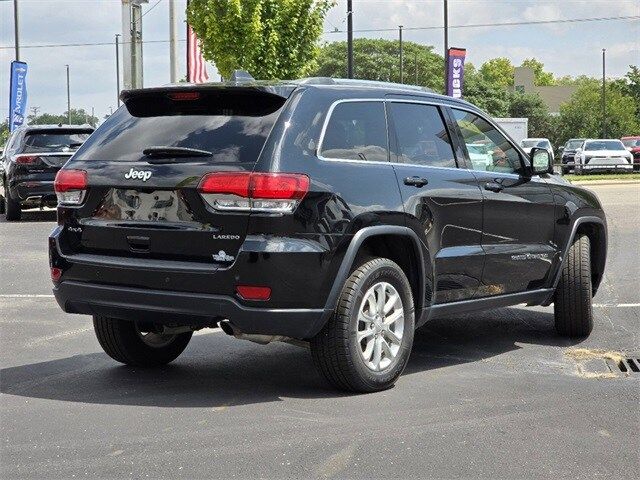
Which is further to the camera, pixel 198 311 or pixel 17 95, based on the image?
pixel 17 95

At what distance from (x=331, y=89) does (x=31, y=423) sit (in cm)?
251

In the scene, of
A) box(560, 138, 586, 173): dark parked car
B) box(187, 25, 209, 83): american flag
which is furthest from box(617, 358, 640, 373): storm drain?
box(560, 138, 586, 173): dark parked car

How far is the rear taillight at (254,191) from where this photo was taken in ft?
20.3

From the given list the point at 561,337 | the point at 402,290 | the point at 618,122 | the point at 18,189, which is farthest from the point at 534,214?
the point at 618,122

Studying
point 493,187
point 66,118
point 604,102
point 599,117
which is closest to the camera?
point 493,187

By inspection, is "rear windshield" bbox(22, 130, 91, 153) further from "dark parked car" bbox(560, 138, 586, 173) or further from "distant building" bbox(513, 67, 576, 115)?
"distant building" bbox(513, 67, 576, 115)

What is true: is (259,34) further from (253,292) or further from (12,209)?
(253,292)

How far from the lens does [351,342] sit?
255 inches

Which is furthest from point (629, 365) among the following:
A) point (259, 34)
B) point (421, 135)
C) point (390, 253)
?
point (259, 34)

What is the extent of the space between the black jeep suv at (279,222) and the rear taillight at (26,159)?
47.1ft

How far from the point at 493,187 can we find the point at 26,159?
49.2 ft

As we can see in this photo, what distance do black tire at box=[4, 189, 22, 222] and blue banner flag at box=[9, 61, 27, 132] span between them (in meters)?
25.5

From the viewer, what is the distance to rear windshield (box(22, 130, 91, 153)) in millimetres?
21438

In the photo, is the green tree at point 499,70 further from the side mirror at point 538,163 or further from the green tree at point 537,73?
the side mirror at point 538,163
